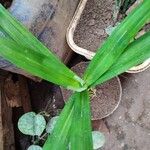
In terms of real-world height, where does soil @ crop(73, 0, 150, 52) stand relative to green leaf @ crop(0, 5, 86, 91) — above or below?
below

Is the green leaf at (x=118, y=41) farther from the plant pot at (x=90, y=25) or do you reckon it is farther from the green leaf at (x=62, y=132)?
the plant pot at (x=90, y=25)

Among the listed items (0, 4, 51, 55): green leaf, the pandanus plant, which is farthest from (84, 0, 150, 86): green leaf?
(0, 4, 51, 55): green leaf

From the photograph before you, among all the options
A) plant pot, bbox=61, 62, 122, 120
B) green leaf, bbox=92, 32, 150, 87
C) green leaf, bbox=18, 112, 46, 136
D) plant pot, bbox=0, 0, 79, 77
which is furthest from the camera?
plant pot, bbox=61, 62, 122, 120

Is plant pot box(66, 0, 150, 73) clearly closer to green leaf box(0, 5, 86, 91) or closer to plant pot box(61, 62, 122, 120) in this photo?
plant pot box(61, 62, 122, 120)

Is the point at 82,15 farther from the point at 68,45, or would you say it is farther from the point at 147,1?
the point at 147,1

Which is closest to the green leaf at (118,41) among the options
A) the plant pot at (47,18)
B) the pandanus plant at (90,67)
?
the pandanus plant at (90,67)

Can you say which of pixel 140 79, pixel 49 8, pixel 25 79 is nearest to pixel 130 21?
pixel 49 8
